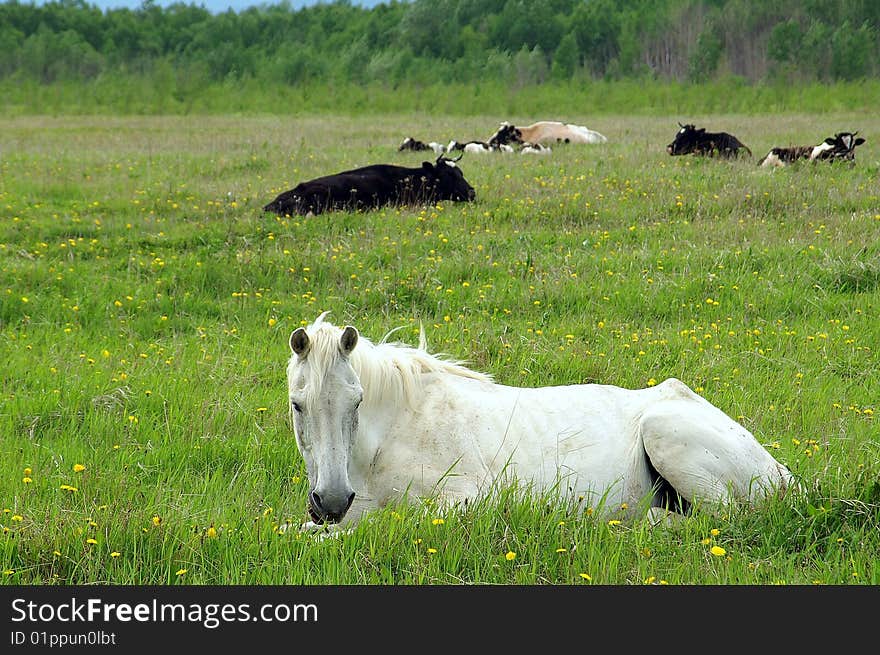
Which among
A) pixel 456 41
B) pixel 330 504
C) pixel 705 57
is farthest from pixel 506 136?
pixel 456 41

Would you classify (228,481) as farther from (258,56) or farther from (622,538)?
(258,56)

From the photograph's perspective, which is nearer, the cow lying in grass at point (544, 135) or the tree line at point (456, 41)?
the cow lying in grass at point (544, 135)

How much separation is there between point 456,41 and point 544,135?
120 ft

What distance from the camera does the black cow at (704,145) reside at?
63.0 ft

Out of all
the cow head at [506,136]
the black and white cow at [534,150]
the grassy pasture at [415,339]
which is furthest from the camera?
the cow head at [506,136]

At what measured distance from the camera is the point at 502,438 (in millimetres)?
5117

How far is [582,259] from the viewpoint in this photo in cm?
1050

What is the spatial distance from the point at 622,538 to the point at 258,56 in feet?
187

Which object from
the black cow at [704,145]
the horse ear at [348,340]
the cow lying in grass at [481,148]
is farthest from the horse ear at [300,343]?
the cow lying in grass at [481,148]

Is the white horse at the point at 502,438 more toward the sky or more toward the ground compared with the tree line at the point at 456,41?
more toward the ground

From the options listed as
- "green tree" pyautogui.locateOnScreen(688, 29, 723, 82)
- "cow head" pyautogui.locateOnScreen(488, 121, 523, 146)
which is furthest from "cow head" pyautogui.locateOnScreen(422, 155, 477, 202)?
"green tree" pyautogui.locateOnScreen(688, 29, 723, 82)

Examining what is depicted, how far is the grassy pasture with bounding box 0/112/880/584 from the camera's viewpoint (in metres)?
3.92

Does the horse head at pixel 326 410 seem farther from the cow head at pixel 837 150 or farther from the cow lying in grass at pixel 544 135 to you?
the cow lying in grass at pixel 544 135

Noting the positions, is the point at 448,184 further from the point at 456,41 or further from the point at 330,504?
the point at 456,41
